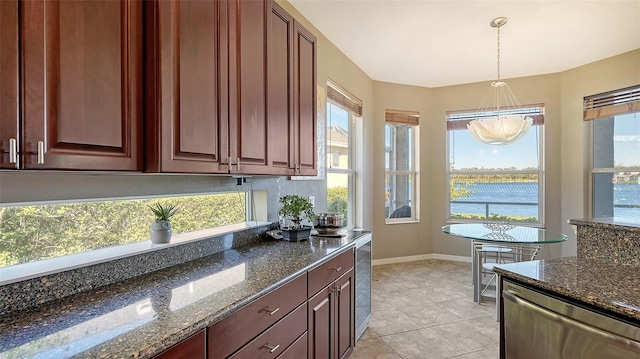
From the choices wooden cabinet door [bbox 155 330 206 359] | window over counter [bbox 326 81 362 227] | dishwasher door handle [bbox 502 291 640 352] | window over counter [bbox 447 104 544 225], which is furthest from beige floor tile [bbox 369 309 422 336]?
window over counter [bbox 447 104 544 225]

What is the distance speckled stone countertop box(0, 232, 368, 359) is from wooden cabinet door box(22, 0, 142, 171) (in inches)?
19.2

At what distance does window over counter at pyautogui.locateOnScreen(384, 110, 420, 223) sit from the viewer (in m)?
4.95

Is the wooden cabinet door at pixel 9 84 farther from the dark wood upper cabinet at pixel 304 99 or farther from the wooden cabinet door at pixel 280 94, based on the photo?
the dark wood upper cabinet at pixel 304 99

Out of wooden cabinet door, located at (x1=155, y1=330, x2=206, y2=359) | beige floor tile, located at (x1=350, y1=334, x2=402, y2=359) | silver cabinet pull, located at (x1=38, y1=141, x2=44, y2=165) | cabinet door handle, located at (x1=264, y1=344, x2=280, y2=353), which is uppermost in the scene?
silver cabinet pull, located at (x1=38, y1=141, x2=44, y2=165)

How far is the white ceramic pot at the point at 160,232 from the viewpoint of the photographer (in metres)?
1.57

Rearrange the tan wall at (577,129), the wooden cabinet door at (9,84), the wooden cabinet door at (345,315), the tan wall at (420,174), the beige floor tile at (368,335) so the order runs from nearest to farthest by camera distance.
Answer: the wooden cabinet door at (9,84) → the wooden cabinet door at (345,315) → the beige floor tile at (368,335) → the tan wall at (577,129) → the tan wall at (420,174)

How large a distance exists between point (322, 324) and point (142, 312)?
1.12m

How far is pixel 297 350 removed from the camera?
64.0 inches

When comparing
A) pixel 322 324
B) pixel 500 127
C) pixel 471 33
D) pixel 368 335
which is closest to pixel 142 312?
pixel 322 324

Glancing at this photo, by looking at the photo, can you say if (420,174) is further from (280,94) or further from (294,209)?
(280,94)

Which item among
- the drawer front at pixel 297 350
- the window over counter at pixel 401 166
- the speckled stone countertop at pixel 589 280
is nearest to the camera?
the speckled stone countertop at pixel 589 280

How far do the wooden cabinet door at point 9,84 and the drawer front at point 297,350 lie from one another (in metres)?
1.27

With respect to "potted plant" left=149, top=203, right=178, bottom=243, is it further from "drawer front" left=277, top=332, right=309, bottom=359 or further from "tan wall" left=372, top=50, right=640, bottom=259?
"tan wall" left=372, top=50, right=640, bottom=259

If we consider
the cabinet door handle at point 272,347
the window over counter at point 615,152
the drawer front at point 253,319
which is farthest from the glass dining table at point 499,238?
the cabinet door handle at point 272,347
